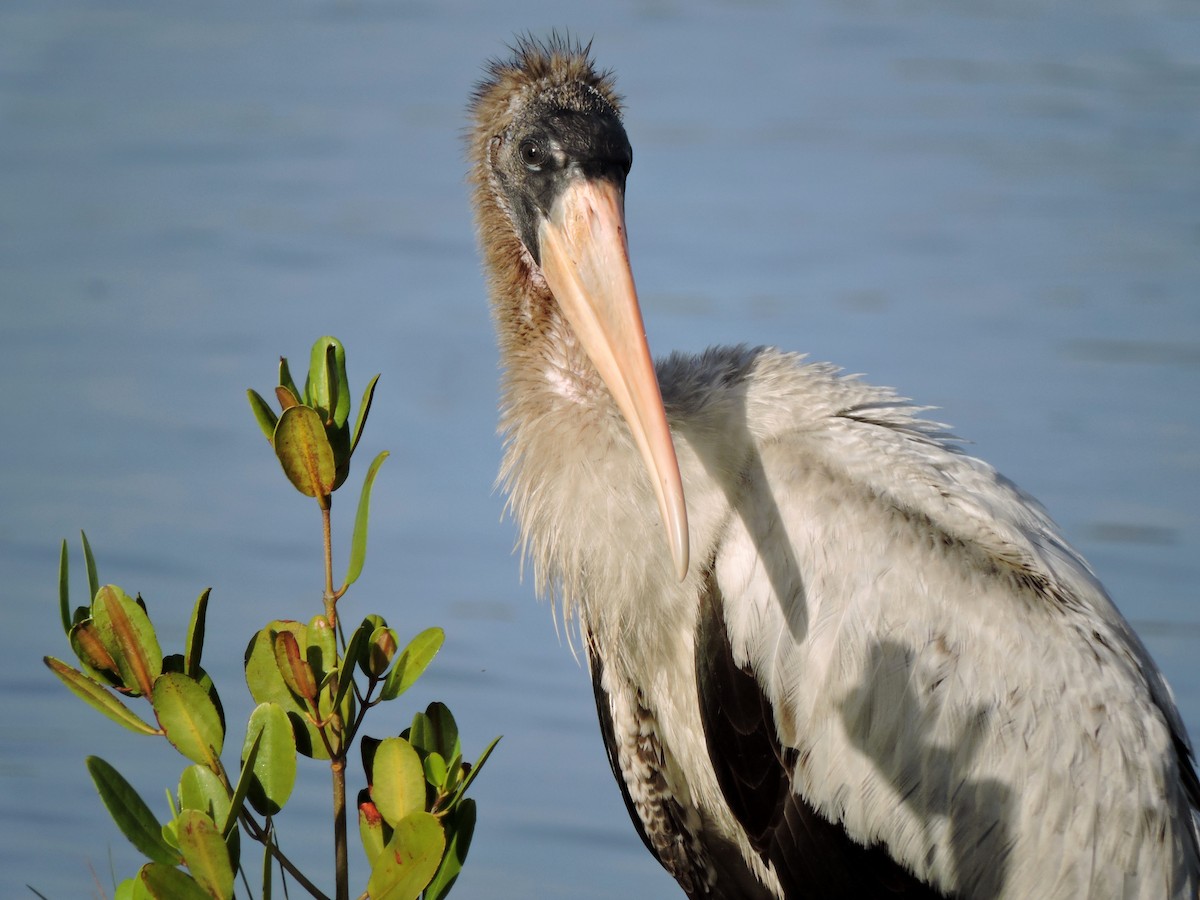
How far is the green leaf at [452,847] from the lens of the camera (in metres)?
3.20

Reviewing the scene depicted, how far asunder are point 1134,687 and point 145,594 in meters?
4.84

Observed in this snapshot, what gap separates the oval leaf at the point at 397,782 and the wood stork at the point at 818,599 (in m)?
0.72

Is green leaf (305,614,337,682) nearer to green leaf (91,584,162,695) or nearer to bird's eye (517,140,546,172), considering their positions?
green leaf (91,584,162,695)

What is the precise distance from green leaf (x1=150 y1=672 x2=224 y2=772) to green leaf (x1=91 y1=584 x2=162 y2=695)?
32 mm

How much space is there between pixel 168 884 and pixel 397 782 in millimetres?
438

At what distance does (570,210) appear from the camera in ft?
12.6

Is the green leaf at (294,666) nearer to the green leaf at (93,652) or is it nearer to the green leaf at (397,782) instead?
the green leaf at (397,782)

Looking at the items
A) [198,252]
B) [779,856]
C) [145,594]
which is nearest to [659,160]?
[198,252]

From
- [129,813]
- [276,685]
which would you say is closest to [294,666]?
[276,685]

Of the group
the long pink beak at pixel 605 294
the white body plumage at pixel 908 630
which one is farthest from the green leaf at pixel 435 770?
the white body plumage at pixel 908 630

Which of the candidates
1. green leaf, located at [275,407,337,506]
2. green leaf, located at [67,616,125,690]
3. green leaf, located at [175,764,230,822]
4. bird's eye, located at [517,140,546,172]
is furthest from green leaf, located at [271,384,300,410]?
bird's eye, located at [517,140,546,172]

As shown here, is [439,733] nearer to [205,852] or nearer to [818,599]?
[205,852]

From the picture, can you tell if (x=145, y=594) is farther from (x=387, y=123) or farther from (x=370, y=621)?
(x=387, y=123)

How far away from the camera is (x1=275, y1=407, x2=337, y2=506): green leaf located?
3004 mm
